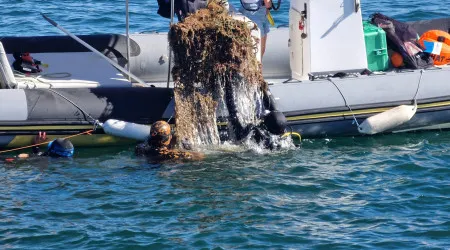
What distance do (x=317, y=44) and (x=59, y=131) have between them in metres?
2.85

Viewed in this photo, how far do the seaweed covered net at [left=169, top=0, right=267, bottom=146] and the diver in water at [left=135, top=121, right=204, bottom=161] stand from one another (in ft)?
0.84

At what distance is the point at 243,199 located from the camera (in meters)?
7.69

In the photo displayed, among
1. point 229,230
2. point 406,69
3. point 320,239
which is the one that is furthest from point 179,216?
point 406,69

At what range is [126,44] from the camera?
34.7ft

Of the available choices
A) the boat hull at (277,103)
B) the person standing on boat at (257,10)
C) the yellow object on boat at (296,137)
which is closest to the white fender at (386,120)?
the boat hull at (277,103)

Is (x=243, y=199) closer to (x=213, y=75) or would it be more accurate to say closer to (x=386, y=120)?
(x=213, y=75)

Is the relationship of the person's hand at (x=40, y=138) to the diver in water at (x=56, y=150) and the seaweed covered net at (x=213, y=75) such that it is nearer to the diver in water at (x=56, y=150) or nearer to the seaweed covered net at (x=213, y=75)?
the diver in water at (x=56, y=150)

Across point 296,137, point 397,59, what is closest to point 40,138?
point 296,137

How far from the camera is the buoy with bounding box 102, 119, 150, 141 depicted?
908 centimetres

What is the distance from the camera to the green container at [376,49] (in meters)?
10.3

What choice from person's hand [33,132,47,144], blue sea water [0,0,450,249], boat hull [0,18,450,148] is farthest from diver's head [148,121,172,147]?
person's hand [33,132,47,144]

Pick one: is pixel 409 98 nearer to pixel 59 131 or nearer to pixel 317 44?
pixel 317 44

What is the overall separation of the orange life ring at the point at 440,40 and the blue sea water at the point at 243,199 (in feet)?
3.78

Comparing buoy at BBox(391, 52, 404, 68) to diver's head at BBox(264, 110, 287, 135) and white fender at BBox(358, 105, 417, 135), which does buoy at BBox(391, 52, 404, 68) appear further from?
diver's head at BBox(264, 110, 287, 135)
